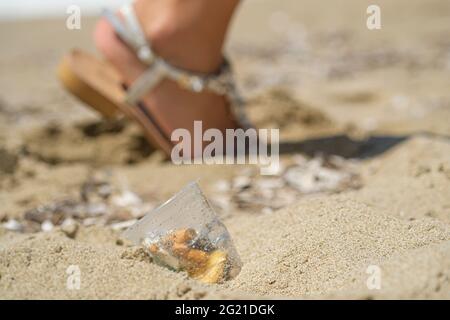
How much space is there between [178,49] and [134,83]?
22 cm

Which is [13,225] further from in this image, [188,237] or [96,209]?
[188,237]

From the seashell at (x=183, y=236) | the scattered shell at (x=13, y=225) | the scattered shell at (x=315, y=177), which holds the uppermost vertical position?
the scattered shell at (x=315, y=177)

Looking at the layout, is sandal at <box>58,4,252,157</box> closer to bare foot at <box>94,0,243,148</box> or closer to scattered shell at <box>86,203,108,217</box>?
bare foot at <box>94,0,243,148</box>

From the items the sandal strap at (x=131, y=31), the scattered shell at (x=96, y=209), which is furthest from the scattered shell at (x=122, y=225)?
the sandal strap at (x=131, y=31)

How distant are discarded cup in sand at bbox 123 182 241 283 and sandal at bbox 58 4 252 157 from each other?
106 cm

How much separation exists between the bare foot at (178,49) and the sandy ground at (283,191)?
9.4 inches

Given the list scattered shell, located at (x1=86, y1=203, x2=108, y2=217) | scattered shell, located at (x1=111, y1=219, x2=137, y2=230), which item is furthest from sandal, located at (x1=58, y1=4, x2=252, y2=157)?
scattered shell, located at (x1=111, y1=219, x2=137, y2=230)

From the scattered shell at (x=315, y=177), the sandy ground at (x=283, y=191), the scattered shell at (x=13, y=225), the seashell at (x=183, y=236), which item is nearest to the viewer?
the sandy ground at (x=283, y=191)

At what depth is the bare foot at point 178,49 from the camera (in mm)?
2188

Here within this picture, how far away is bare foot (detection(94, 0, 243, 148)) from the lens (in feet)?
7.18

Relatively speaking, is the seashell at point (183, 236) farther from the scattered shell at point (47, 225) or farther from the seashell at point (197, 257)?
the scattered shell at point (47, 225)

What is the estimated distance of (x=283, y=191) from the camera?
199 centimetres

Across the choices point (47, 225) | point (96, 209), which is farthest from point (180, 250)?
point (96, 209)

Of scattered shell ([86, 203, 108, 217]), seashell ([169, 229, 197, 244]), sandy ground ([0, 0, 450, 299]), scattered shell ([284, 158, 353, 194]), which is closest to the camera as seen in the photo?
sandy ground ([0, 0, 450, 299])
